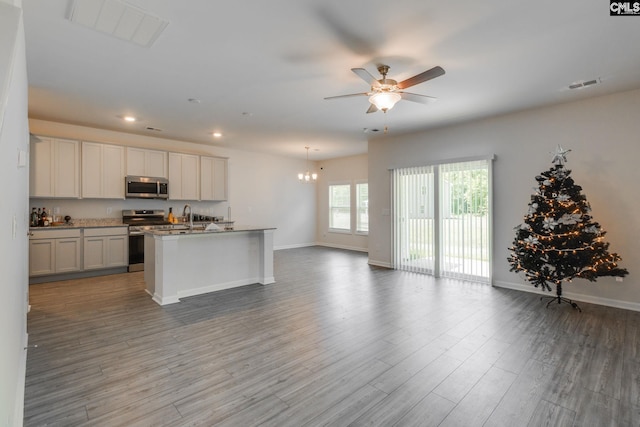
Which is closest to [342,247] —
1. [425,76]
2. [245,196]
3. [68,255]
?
[245,196]

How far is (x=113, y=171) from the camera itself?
6.05 metres

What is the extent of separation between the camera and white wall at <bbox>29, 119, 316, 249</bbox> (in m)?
5.95

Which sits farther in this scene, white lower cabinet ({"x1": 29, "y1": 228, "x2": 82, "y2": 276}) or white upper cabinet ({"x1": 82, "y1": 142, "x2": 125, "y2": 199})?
white upper cabinet ({"x1": 82, "y1": 142, "x2": 125, "y2": 199})

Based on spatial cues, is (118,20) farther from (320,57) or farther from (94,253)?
(94,253)

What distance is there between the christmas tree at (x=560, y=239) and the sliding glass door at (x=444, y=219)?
3.09 feet

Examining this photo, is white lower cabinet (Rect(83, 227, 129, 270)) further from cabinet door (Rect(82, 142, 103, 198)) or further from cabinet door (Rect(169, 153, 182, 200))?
cabinet door (Rect(169, 153, 182, 200))

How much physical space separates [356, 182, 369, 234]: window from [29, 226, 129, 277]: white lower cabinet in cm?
593

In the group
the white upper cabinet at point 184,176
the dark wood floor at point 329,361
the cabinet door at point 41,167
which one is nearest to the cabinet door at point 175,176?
the white upper cabinet at point 184,176

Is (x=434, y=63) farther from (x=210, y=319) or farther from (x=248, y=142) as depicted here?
(x=248, y=142)

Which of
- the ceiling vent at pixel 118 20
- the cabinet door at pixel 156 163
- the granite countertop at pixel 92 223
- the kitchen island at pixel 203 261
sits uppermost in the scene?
the ceiling vent at pixel 118 20

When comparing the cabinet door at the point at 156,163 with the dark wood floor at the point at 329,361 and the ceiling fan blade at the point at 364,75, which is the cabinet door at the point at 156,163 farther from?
the ceiling fan blade at the point at 364,75

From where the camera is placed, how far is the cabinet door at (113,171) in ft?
19.5

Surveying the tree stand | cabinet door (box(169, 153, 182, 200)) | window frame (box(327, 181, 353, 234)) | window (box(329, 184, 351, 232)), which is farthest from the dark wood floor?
window (box(329, 184, 351, 232))

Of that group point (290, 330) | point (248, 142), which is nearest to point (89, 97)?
point (248, 142)
